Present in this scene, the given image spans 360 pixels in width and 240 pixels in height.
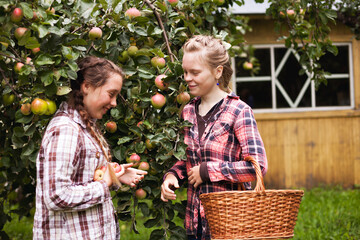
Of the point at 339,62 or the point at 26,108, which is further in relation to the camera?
the point at 339,62

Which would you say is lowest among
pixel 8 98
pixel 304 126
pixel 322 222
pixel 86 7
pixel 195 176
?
pixel 322 222

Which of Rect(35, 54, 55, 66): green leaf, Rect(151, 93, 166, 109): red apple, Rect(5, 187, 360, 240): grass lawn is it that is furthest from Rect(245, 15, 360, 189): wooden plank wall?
Rect(35, 54, 55, 66): green leaf

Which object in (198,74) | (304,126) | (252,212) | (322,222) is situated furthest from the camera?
(304,126)

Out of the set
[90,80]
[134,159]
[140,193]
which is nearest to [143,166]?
[134,159]

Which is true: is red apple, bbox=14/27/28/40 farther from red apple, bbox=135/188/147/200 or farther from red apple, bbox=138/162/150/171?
red apple, bbox=135/188/147/200

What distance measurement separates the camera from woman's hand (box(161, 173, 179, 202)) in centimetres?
175

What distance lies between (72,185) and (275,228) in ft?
2.35

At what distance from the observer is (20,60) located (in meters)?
1.75

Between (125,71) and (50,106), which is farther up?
(125,71)

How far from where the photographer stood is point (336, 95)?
6074mm

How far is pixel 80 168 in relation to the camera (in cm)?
151

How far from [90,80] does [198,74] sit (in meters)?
0.43

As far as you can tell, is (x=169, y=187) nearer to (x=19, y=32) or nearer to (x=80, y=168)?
(x=80, y=168)

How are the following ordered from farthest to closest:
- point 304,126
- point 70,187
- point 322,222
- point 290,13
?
point 304,126 < point 322,222 < point 290,13 < point 70,187
